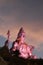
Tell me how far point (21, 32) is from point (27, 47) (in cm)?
241

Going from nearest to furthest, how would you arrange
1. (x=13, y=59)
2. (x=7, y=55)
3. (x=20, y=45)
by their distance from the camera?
1. (x=13, y=59)
2. (x=7, y=55)
3. (x=20, y=45)

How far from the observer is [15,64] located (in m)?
22.6

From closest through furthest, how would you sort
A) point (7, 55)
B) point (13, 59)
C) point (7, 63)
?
point (7, 63) → point (13, 59) → point (7, 55)

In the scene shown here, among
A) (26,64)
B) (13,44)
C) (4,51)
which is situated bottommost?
(26,64)

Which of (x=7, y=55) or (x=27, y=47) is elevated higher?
(x=27, y=47)

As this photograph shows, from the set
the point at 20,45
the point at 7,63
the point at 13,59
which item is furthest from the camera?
the point at 20,45

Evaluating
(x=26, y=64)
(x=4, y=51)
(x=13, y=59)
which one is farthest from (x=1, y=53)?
(x=26, y=64)

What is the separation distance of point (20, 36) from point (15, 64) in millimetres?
18399

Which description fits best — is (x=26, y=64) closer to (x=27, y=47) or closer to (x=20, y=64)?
(x=20, y=64)

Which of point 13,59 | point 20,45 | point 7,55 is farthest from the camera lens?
A: point 20,45

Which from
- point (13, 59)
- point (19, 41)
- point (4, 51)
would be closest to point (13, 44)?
point (19, 41)

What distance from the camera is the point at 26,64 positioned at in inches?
891

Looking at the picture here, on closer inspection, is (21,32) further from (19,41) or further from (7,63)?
(7,63)

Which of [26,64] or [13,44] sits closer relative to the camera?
[26,64]
